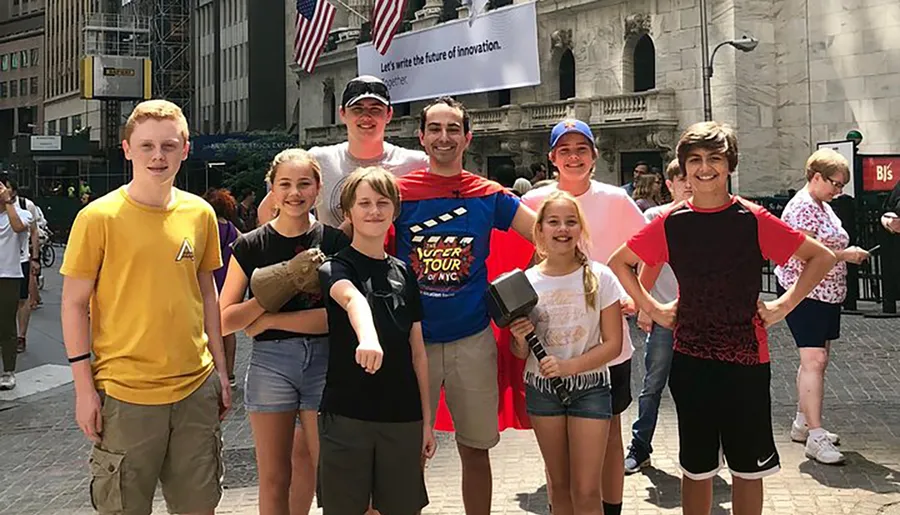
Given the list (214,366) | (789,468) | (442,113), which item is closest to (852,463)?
(789,468)

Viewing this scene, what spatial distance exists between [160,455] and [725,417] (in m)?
2.57

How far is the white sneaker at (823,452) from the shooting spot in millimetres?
6508

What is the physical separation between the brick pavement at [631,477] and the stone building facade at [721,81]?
1650cm

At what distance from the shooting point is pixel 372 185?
Result: 13.8 ft

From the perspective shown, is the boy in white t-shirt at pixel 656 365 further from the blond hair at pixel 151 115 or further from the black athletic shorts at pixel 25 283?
the black athletic shorts at pixel 25 283

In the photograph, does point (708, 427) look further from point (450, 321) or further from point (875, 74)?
point (875, 74)

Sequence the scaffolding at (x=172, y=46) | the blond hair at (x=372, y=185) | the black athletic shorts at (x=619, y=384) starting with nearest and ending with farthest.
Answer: the blond hair at (x=372, y=185)
the black athletic shorts at (x=619, y=384)
the scaffolding at (x=172, y=46)

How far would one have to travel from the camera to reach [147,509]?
4094 millimetres

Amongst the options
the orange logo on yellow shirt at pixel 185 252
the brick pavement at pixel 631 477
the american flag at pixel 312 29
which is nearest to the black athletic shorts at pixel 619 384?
the brick pavement at pixel 631 477

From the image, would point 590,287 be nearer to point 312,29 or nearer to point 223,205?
point 223,205

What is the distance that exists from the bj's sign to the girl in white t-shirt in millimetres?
14251

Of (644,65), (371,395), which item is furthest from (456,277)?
(644,65)

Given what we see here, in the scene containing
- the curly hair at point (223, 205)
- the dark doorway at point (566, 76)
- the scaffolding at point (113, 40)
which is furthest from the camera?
the scaffolding at point (113, 40)

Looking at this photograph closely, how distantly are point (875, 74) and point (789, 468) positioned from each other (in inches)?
782
